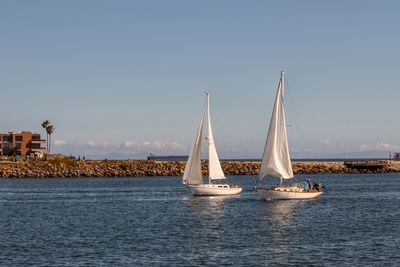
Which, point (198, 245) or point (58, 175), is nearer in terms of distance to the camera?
point (198, 245)

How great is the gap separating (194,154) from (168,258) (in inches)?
1884

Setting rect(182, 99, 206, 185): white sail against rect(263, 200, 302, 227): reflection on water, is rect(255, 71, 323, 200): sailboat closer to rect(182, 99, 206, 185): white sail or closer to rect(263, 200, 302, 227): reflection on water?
rect(263, 200, 302, 227): reflection on water

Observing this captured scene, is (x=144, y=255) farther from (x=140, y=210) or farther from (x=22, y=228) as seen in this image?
(x=140, y=210)

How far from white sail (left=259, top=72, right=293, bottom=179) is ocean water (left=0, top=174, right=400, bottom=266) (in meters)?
3.87

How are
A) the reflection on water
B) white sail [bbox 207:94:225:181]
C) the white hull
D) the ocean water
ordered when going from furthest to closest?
white sail [bbox 207:94:225:181] < the white hull < the reflection on water < the ocean water

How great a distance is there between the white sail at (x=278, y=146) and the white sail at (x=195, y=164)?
11054 millimetres

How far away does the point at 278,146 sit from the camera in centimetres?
8081

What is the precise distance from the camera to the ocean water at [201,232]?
136 feet

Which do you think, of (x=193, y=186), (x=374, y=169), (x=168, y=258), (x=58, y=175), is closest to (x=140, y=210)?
(x=193, y=186)

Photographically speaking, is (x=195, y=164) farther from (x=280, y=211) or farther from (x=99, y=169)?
(x=99, y=169)

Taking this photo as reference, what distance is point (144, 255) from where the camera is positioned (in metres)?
42.5

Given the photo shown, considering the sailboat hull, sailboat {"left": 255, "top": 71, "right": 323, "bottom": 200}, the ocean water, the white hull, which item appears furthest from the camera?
the white hull

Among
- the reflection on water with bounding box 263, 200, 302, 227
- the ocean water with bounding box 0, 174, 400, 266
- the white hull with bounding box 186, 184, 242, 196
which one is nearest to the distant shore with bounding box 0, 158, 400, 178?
the white hull with bounding box 186, 184, 242, 196

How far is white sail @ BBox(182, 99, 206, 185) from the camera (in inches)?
3504
